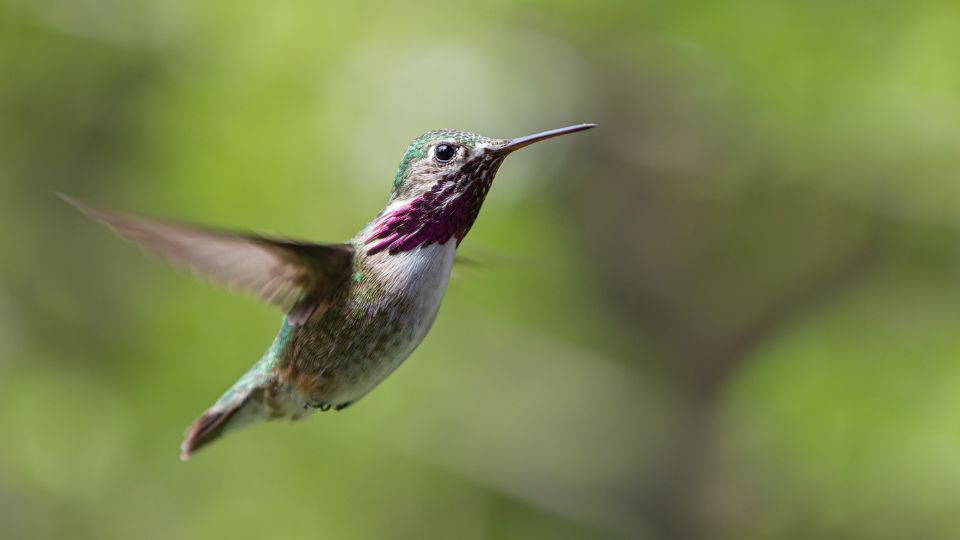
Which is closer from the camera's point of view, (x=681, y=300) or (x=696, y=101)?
(x=696, y=101)

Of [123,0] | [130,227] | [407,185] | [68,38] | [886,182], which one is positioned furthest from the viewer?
[68,38]

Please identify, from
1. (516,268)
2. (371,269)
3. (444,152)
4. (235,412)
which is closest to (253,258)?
(371,269)

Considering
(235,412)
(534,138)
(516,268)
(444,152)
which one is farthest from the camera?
(516,268)

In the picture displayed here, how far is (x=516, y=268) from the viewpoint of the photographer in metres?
4.58

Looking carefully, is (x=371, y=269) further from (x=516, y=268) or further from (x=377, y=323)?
(x=516, y=268)

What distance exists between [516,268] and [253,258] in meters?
3.03

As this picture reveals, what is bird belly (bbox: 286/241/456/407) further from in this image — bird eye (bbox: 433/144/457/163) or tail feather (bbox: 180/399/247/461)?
tail feather (bbox: 180/399/247/461)

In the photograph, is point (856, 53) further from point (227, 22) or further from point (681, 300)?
point (227, 22)

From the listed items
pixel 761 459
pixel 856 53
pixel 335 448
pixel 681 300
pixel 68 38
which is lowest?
pixel 335 448

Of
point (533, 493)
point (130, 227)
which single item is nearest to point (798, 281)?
point (533, 493)

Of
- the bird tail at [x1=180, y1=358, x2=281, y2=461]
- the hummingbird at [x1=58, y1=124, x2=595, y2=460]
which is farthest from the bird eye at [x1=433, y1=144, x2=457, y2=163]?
the bird tail at [x1=180, y1=358, x2=281, y2=461]

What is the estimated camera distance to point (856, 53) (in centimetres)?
415

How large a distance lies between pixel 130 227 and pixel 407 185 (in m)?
0.45

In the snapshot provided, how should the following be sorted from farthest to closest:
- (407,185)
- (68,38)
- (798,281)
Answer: (798,281), (68,38), (407,185)
